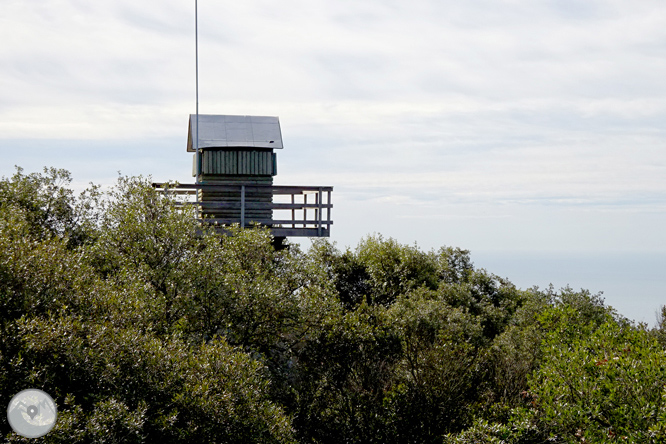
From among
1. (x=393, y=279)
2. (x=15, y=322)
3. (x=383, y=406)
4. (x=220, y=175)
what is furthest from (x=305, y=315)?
(x=220, y=175)

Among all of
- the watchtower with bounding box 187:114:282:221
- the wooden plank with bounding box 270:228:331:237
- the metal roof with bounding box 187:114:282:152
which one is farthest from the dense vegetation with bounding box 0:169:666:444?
the metal roof with bounding box 187:114:282:152

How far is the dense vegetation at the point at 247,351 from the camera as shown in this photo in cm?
1262

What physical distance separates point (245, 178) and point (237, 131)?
105 inches

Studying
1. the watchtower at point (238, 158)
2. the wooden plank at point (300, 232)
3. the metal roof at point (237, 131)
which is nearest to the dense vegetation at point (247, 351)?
the wooden plank at point (300, 232)

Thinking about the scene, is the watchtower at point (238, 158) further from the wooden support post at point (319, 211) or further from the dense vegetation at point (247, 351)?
the dense vegetation at point (247, 351)

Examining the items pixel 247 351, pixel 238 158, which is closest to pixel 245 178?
pixel 238 158

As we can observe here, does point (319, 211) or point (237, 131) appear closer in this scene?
point (319, 211)

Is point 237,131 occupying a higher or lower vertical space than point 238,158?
higher

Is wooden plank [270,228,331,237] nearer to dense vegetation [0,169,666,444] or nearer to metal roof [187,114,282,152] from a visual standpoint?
dense vegetation [0,169,666,444]

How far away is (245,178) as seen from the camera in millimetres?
32688

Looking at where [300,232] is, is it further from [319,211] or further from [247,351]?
[247,351]

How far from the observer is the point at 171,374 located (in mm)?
13414

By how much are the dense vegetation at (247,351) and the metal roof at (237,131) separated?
26.2ft

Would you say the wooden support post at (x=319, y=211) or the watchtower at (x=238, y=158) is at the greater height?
the watchtower at (x=238, y=158)
